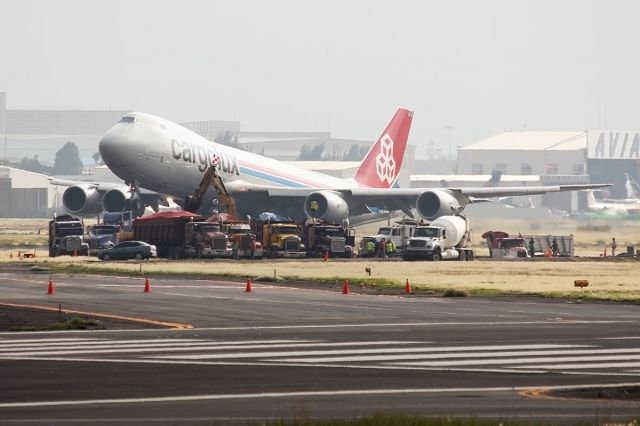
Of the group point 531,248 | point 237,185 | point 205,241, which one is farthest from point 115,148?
point 531,248

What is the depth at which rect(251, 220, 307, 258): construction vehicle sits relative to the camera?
269 feet

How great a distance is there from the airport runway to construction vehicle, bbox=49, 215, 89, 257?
40411 millimetres

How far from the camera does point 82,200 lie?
96.8 m

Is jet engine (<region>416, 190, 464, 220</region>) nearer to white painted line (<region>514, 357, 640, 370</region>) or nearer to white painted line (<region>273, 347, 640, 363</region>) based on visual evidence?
white painted line (<region>273, 347, 640, 363</region>)

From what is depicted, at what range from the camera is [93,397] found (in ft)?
69.1

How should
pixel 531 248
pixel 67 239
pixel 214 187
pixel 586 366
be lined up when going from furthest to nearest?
1. pixel 531 248
2. pixel 214 187
3. pixel 67 239
4. pixel 586 366

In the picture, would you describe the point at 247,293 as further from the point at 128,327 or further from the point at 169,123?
the point at 169,123

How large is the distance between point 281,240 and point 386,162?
25.6m

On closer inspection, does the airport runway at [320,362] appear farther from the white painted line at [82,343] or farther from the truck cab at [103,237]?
the truck cab at [103,237]

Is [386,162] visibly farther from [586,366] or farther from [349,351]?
[586,366]

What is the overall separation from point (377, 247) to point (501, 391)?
6619 cm

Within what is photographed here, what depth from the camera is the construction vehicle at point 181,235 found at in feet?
259

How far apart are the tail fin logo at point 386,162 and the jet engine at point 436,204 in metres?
14.2

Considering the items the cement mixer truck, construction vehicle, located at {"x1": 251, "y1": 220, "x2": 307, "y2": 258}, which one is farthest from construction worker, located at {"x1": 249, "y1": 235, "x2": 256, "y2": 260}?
the cement mixer truck
